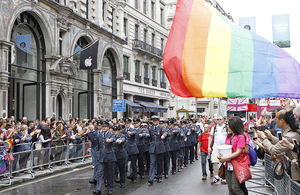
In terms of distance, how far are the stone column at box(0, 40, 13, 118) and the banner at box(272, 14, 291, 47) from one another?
75.4 ft

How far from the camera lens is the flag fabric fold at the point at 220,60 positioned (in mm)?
6664

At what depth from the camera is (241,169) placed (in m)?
5.68

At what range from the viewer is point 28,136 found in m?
11.8

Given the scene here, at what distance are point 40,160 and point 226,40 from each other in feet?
26.3

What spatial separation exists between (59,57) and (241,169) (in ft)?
55.1

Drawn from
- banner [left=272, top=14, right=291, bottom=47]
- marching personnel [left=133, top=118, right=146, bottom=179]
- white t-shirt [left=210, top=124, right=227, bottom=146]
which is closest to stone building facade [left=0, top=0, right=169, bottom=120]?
marching personnel [left=133, top=118, right=146, bottom=179]

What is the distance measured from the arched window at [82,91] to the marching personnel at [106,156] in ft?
46.8

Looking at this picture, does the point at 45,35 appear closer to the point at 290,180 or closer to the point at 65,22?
the point at 65,22

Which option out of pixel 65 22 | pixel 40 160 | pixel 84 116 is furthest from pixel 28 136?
pixel 84 116

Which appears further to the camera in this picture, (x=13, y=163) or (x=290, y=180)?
(x=13, y=163)

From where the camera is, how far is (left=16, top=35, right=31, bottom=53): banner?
1776cm

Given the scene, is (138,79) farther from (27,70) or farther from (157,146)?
(157,146)

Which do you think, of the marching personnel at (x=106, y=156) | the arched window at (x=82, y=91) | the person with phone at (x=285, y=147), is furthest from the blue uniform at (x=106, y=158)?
the arched window at (x=82, y=91)

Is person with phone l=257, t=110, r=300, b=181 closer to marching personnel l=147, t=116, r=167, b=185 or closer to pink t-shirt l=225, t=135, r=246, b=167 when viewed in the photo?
pink t-shirt l=225, t=135, r=246, b=167
